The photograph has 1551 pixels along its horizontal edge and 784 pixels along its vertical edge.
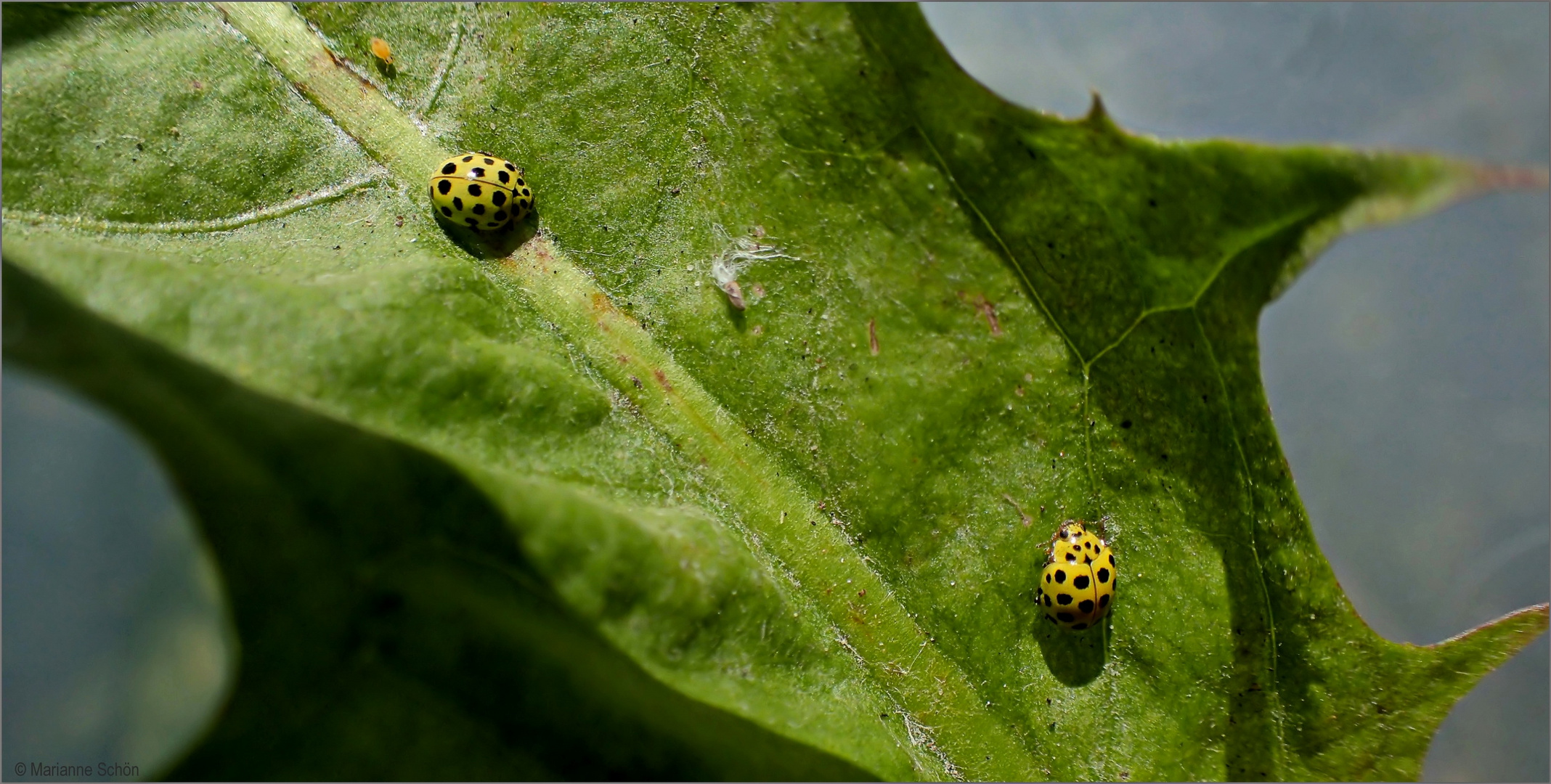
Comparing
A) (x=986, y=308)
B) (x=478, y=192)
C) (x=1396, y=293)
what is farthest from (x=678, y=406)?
(x=1396, y=293)

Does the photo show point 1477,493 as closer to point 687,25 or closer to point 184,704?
point 687,25

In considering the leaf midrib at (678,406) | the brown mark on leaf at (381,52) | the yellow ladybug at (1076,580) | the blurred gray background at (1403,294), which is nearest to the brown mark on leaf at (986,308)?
the yellow ladybug at (1076,580)

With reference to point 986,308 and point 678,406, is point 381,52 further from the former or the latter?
point 986,308

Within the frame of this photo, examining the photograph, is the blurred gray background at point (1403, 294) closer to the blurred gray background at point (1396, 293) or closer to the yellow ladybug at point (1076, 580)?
the blurred gray background at point (1396, 293)

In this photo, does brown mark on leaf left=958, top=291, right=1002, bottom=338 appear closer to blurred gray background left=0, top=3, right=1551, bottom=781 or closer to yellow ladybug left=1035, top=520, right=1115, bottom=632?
yellow ladybug left=1035, top=520, right=1115, bottom=632

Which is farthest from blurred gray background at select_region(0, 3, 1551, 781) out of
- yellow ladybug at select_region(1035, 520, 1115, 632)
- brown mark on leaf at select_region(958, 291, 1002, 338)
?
yellow ladybug at select_region(1035, 520, 1115, 632)

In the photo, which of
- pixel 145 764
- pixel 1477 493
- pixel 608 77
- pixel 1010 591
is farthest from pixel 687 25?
pixel 1477 493
